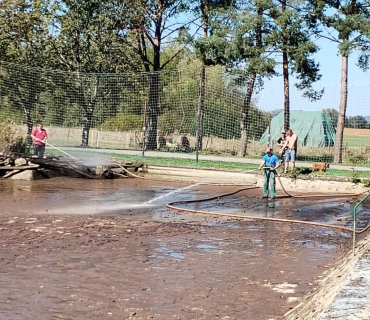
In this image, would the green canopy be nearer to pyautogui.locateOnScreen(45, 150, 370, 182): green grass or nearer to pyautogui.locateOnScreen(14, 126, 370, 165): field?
pyautogui.locateOnScreen(14, 126, 370, 165): field

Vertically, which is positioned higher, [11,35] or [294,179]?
[11,35]

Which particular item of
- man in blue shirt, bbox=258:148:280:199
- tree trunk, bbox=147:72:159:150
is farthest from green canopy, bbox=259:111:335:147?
man in blue shirt, bbox=258:148:280:199

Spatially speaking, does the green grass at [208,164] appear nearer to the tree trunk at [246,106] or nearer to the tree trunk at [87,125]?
the tree trunk at [87,125]

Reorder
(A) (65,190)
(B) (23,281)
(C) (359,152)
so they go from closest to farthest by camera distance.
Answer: (B) (23,281), (A) (65,190), (C) (359,152)

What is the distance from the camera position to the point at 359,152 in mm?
26094

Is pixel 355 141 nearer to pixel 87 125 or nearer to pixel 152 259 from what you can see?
pixel 87 125

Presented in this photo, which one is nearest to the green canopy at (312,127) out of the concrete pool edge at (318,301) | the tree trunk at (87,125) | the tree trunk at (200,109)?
the tree trunk at (200,109)

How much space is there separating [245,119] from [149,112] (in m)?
4.18

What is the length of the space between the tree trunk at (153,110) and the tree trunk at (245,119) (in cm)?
375

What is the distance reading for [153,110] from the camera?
27.0 m

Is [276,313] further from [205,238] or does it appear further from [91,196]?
[91,196]

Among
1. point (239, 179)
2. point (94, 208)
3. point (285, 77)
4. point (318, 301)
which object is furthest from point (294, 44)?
point (318, 301)

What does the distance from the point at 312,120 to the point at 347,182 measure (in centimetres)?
1475

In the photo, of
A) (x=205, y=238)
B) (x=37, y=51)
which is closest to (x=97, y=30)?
(x=37, y=51)
